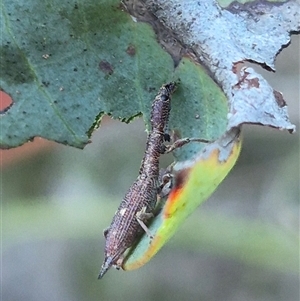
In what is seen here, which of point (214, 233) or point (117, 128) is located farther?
point (117, 128)

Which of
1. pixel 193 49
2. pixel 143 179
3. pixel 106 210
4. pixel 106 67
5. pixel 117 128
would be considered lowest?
pixel 106 210

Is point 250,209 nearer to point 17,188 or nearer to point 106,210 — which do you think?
point 106,210

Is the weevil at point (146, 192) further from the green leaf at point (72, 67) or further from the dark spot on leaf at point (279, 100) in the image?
the dark spot on leaf at point (279, 100)

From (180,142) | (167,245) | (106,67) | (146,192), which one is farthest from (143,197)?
(167,245)

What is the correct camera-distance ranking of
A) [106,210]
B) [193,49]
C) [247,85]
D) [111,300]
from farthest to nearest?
[106,210], [111,300], [193,49], [247,85]

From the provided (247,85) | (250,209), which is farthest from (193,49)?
(250,209)

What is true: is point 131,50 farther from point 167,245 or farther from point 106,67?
point 167,245

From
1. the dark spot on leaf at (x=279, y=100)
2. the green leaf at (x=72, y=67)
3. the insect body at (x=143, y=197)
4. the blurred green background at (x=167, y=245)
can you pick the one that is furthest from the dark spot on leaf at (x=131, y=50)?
the blurred green background at (x=167, y=245)
